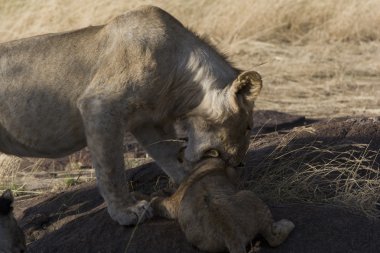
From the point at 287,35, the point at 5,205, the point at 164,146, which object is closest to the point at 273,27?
the point at 287,35

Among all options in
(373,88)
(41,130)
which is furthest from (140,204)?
(373,88)

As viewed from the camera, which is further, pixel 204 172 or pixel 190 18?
pixel 190 18

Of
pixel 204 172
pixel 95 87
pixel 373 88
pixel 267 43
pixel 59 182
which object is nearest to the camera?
pixel 204 172

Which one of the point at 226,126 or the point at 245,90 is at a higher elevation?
the point at 245,90

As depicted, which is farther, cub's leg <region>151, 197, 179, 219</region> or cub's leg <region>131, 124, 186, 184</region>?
cub's leg <region>131, 124, 186, 184</region>

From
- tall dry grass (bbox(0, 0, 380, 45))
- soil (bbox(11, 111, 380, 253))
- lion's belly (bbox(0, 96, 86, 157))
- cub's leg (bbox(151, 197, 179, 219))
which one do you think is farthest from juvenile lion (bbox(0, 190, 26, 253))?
tall dry grass (bbox(0, 0, 380, 45))

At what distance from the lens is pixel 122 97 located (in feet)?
21.1

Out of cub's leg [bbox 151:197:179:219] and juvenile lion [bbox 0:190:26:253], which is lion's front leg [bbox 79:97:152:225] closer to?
cub's leg [bbox 151:197:179:219]

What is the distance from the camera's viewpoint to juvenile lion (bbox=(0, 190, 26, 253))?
6.44 m

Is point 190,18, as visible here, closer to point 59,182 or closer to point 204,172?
point 59,182

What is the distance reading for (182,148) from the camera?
6.68m

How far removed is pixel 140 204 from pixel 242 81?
1066mm

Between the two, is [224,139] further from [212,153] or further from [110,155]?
[110,155]

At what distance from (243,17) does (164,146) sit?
785 centimetres
